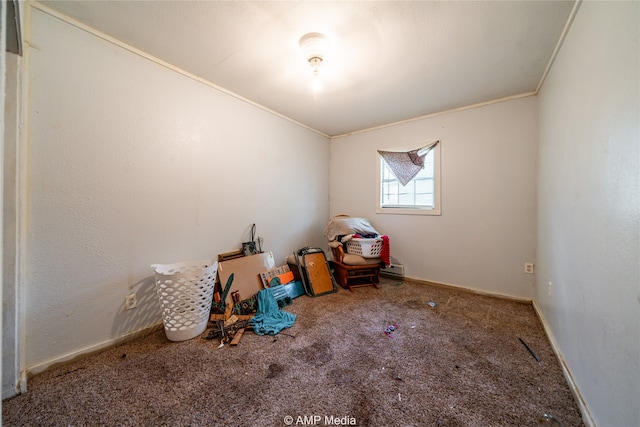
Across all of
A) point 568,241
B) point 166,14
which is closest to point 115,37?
point 166,14

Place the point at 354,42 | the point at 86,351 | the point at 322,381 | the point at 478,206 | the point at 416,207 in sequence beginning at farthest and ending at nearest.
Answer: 1. the point at 416,207
2. the point at 478,206
3. the point at 354,42
4. the point at 86,351
5. the point at 322,381

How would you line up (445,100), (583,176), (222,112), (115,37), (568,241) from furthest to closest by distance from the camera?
1. (445,100)
2. (222,112)
3. (115,37)
4. (568,241)
5. (583,176)

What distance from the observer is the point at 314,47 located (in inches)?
70.2

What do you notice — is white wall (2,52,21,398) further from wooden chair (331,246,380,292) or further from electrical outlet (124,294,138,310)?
wooden chair (331,246,380,292)

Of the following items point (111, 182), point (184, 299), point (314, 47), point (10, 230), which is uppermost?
point (314, 47)

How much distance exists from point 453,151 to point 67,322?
12.4ft

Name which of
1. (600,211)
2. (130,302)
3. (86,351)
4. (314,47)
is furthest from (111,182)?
(600,211)

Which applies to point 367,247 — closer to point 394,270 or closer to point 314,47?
point 394,270

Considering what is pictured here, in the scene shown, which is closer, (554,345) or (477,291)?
(554,345)

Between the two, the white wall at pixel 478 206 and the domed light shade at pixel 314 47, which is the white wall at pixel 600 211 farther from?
the domed light shade at pixel 314 47

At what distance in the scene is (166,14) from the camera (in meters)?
1.61

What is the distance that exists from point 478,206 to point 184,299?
302cm

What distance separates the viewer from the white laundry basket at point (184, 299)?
1833 mm

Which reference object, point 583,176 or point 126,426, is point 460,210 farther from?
point 126,426
